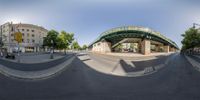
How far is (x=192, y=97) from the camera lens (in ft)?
19.8

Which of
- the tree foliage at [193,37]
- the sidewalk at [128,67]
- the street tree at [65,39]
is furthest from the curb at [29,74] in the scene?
the tree foliage at [193,37]

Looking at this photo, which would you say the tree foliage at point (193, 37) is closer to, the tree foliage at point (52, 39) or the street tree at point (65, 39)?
the street tree at point (65, 39)

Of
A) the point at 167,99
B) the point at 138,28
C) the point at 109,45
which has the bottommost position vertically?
the point at 167,99

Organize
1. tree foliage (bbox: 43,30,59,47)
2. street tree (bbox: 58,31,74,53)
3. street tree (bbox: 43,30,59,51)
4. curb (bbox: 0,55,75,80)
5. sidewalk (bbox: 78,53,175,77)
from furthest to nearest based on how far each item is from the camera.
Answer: tree foliage (bbox: 43,30,59,47) < street tree (bbox: 43,30,59,51) < street tree (bbox: 58,31,74,53) < sidewalk (bbox: 78,53,175,77) < curb (bbox: 0,55,75,80)

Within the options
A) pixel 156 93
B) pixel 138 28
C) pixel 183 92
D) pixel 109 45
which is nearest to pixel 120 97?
pixel 156 93

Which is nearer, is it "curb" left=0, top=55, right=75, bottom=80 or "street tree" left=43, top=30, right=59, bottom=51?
"curb" left=0, top=55, right=75, bottom=80

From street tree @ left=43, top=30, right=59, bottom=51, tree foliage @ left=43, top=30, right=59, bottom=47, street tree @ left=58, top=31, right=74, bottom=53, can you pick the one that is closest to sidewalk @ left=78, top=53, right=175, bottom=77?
street tree @ left=58, top=31, right=74, bottom=53

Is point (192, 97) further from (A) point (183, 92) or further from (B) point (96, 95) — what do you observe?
(B) point (96, 95)

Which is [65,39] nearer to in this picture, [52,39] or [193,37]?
[52,39]

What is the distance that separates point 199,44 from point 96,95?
44.5 m

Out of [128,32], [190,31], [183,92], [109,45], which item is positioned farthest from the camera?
[190,31]

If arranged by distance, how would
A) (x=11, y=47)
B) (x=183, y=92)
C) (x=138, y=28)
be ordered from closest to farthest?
(x=183, y=92), (x=138, y=28), (x=11, y=47)

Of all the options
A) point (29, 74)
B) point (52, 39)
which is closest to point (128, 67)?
point (29, 74)

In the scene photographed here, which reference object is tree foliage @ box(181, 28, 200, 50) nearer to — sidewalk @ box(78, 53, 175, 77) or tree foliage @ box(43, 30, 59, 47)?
sidewalk @ box(78, 53, 175, 77)
